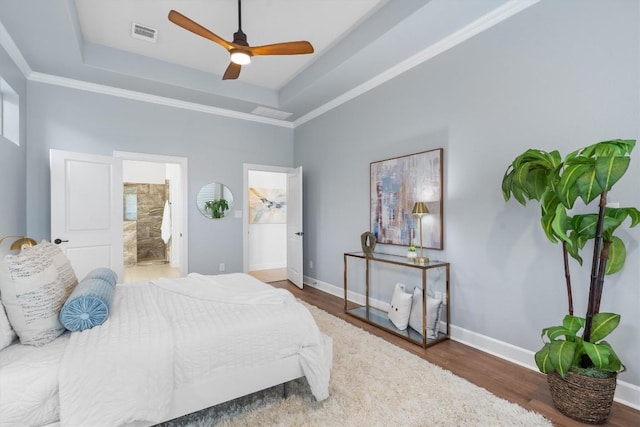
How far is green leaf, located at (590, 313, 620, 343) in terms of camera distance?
1.77 m

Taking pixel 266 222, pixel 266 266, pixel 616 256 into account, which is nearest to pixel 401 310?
pixel 616 256

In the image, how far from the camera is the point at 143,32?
3266 millimetres

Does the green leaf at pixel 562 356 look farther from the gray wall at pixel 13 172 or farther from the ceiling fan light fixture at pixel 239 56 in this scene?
the gray wall at pixel 13 172

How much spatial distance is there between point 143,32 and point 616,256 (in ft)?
14.7

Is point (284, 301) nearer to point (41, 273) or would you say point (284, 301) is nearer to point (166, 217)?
point (41, 273)

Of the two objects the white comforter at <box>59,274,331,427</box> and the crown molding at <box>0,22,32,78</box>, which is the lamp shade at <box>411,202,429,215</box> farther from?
the crown molding at <box>0,22,32,78</box>

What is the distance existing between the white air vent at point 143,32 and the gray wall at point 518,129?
2.63 metres

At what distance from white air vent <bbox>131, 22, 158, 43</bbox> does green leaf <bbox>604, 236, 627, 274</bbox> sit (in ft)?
14.2

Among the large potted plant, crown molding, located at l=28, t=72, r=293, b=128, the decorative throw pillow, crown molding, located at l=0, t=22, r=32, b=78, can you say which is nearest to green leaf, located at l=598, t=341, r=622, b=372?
the large potted plant

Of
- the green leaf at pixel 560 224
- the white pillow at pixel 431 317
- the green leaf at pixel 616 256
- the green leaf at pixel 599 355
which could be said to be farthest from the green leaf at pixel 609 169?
the white pillow at pixel 431 317

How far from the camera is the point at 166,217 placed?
7137 millimetres

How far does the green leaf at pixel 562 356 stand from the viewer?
68.9 inches

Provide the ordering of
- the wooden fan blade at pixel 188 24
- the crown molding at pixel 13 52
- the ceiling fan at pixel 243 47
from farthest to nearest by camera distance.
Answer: the crown molding at pixel 13 52 < the ceiling fan at pixel 243 47 < the wooden fan blade at pixel 188 24

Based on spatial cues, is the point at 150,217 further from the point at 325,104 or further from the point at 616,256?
the point at 616,256
